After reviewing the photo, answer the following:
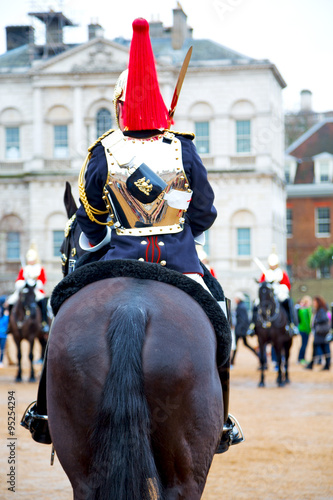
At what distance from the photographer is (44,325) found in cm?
1565

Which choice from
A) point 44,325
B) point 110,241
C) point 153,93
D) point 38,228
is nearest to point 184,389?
point 110,241

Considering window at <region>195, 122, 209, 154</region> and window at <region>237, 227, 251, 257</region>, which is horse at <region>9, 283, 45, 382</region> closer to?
window at <region>237, 227, 251, 257</region>

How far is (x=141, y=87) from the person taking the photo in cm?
412

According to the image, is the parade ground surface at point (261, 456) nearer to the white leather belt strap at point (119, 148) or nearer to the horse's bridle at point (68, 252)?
the horse's bridle at point (68, 252)

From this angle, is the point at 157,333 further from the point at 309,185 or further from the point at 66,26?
the point at 309,185

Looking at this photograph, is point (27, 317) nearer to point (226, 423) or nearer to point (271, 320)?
point (271, 320)

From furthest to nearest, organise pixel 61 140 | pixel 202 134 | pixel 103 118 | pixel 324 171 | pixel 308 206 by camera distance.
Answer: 1. pixel 324 171
2. pixel 308 206
3. pixel 61 140
4. pixel 103 118
5. pixel 202 134

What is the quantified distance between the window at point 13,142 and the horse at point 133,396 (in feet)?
146

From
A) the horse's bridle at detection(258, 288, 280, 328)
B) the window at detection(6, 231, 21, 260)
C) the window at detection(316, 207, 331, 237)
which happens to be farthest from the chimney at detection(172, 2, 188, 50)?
the horse's bridle at detection(258, 288, 280, 328)

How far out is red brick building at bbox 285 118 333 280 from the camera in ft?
167

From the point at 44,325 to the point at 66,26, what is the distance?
1352 inches

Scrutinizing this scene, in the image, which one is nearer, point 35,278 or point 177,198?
point 177,198

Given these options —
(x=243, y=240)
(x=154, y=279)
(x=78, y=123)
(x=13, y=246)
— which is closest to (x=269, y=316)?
(x=154, y=279)

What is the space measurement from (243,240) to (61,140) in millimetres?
11848
